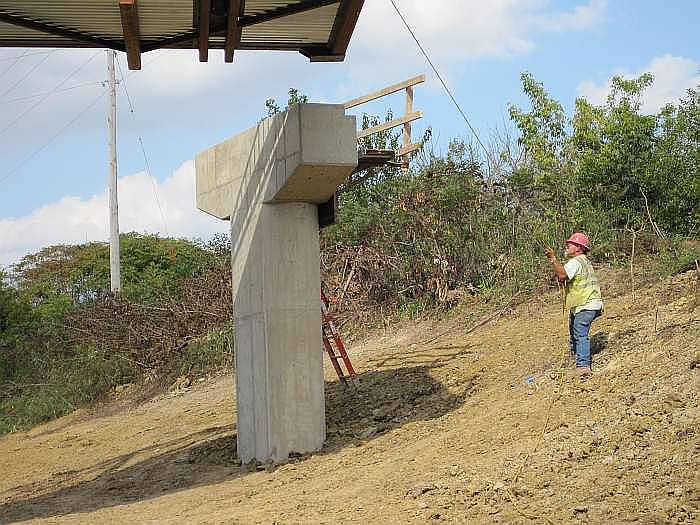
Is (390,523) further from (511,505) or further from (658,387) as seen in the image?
(658,387)

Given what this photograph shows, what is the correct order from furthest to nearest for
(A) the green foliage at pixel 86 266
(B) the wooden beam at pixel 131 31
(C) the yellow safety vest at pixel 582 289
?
(A) the green foliage at pixel 86 266 → (C) the yellow safety vest at pixel 582 289 → (B) the wooden beam at pixel 131 31

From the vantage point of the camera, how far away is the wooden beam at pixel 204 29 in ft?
31.3

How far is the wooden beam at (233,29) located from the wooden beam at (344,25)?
1.07 metres

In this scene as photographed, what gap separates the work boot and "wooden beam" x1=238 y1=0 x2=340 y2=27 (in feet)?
15.5

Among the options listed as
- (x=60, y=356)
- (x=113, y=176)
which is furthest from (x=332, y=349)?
(x=113, y=176)

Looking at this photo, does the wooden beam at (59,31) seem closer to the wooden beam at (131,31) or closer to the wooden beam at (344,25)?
the wooden beam at (131,31)

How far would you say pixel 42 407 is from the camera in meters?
21.1

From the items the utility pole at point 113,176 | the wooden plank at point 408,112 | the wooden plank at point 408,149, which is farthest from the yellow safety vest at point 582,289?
the utility pole at point 113,176

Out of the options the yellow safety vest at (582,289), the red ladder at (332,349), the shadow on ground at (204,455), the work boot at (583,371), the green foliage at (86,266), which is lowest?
the shadow on ground at (204,455)

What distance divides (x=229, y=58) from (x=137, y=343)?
12.0 metres

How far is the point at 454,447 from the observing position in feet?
31.9

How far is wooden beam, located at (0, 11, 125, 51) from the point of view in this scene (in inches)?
389

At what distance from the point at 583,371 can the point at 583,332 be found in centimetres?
42

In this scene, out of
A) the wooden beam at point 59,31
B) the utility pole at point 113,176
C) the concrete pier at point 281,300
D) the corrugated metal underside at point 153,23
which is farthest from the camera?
the utility pole at point 113,176
